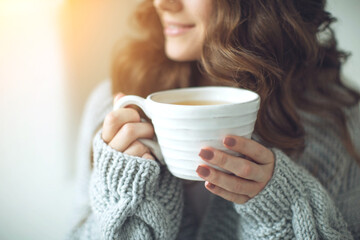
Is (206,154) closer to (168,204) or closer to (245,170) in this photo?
(245,170)

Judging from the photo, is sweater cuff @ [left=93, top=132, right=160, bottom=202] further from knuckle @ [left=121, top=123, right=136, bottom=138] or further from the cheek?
the cheek

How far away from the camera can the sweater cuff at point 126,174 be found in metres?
0.51

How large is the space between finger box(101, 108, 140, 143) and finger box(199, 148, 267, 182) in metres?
0.17

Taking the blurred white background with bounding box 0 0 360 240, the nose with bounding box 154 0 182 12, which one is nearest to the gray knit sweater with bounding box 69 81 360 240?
the blurred white background with bounding box 0 0 360 240

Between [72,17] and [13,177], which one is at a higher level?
[72,17]

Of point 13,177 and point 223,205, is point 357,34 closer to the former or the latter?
point 223,205

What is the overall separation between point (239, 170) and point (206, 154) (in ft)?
0.27

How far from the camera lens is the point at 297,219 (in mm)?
544

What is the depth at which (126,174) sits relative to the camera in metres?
0.51

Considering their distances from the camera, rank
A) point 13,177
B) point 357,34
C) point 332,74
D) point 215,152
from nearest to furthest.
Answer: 1. point 215,152
2. point 13,177
3. point 332,74
4. point 357,34

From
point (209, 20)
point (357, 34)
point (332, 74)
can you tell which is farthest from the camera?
point (357, 34)

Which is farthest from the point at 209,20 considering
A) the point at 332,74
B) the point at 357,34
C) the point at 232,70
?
the point at 357,34

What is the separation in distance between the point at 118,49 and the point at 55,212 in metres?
0.63

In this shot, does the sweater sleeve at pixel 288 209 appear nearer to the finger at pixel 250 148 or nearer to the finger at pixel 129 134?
the finger at pixel 250 148
